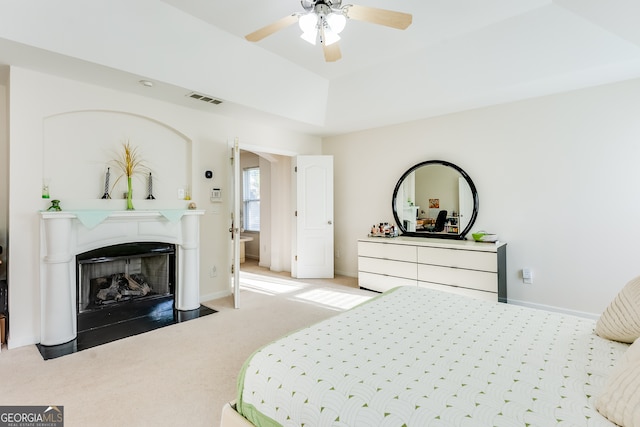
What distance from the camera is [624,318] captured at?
1.41 m

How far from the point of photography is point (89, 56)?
2.59 metres

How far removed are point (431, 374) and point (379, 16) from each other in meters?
2.16

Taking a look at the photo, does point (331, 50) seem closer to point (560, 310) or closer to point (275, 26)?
point (275, 26)

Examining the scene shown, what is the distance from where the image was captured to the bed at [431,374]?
0.96 metres

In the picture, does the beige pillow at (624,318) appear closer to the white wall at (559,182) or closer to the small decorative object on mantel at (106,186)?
the white wall at (559,182)

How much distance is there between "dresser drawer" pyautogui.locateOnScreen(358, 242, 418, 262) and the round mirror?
579 mm

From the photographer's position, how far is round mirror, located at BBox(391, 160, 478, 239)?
417 cm

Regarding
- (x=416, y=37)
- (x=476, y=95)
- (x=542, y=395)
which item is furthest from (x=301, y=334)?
(x=476, y=95)

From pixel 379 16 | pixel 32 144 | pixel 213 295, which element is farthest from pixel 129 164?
pixel 379 16

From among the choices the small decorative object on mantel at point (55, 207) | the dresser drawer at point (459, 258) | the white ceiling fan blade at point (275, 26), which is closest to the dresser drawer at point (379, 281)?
the dresser drawer at point (459, 258)

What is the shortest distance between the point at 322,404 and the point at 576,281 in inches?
145

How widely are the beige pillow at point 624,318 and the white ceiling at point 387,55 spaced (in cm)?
207

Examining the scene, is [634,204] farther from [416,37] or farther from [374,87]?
[374,87]

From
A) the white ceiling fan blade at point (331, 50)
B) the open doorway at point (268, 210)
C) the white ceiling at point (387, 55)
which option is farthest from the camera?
the open doorway at point (268, 210)
